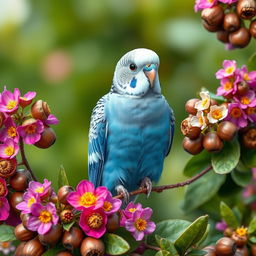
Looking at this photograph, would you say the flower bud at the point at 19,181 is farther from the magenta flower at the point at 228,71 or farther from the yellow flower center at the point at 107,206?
the magenta flower at the point at 228,71

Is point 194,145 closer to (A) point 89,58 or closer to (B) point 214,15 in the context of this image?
(B) point 214,15

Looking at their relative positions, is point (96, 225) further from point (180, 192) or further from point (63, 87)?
point (63, 87)

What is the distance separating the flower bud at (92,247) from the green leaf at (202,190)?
535mm

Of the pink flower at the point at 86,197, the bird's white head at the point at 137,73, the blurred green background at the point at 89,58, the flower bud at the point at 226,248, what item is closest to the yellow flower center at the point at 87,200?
the pink flower at the point at 86,197

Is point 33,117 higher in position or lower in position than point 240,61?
higher

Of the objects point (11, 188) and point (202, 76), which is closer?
point (11, 188)

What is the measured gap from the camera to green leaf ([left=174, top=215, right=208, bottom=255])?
145 cm

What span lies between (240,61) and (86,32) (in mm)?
1374

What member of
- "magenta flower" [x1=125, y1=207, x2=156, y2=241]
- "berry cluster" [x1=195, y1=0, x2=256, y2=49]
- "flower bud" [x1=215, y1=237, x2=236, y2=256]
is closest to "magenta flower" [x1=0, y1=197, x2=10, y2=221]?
"magenta flower" [x1=125, y1=207, x2=156, y2=241]

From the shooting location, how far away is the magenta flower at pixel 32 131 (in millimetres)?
1484

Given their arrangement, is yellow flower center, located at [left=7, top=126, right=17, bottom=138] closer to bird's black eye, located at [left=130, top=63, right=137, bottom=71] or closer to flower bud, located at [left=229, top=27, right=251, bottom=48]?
bird's black eye, located at [left=130, top=63, right=137, bottom=71]

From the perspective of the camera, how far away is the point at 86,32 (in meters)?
3.88

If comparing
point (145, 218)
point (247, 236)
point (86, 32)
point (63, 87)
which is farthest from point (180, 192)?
point (145, 218)

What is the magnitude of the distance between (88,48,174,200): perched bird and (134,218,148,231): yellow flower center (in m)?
0.41
